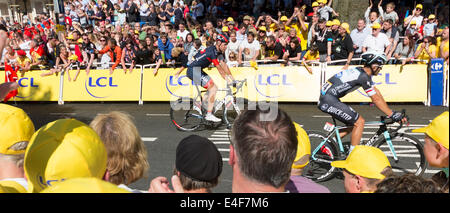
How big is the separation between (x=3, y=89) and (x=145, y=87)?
9631mm

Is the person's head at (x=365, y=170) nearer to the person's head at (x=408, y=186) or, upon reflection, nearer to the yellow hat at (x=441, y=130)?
the yellow hat at (x=441, y=130)

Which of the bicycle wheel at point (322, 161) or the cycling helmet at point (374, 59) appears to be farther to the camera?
the bicycle wheel at point (322, 161)

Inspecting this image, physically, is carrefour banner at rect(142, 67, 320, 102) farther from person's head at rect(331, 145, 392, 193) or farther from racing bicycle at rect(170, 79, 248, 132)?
person's head at rect(331, 145, 392, 193)

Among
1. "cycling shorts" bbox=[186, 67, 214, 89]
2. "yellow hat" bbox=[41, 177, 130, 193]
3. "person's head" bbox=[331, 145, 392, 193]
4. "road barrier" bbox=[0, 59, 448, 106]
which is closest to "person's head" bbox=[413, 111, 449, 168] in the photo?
"person's head" bbox=[331, 145, 392, 193]

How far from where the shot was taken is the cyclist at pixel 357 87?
17.1 ft

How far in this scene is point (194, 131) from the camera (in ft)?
28.2

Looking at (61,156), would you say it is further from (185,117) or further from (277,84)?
(277,84)

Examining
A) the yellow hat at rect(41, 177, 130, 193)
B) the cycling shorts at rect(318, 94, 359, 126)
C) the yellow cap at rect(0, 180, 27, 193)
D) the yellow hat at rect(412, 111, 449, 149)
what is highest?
the yellow hat at rect(41, 177, 130, 193)

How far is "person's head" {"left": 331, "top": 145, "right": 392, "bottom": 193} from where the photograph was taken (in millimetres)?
2771

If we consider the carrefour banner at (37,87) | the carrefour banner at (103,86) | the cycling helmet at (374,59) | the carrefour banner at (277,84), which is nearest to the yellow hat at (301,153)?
the cycling helmet at (374,59)

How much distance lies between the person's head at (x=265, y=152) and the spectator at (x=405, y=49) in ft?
32.4

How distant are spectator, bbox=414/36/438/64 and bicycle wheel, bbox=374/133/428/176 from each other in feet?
17.2

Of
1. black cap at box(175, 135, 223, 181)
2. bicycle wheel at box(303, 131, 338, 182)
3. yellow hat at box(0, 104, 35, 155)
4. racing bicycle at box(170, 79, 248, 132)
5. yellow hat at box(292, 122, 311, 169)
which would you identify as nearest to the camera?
black cap at box(175, 135, 223, 181)
